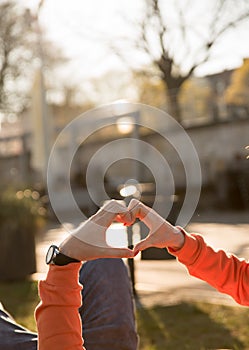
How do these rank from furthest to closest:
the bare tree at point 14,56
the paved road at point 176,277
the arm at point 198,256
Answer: the bare tree at point 14,56
the paved road at point 176,277
the arm at point 198,256

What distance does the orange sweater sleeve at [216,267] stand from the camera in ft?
5.68

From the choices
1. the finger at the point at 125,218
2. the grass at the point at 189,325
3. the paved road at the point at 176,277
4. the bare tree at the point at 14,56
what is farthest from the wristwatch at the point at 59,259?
the bare tree at the point at 14,56

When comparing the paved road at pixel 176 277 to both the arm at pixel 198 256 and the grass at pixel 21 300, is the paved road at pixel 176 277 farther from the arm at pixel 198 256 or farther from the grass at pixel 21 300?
the arm at pixel 198 256

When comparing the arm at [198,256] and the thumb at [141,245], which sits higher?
the thumb at [141,245]

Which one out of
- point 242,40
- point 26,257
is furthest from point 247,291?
point 26,257

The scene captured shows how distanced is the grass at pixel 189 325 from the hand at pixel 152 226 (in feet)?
9.55

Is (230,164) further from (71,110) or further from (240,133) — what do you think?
(71,110)

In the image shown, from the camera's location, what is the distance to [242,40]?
5672mm

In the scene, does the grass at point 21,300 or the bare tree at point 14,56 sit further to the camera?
the bare tree at point 14,56

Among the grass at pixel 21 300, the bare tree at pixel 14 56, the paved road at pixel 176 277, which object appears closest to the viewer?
the grass at pixel 21 300

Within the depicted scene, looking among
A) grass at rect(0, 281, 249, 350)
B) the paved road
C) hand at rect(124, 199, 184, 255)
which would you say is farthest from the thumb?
grass at rect(0, 281, 249, 350)

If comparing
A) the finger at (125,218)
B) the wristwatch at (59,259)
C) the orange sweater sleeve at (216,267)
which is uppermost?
the finger at (125,218)

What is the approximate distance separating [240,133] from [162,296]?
12.2 metres

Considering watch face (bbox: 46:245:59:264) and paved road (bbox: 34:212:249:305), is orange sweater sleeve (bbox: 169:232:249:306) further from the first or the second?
paved road (bbox: 34:212:249:305)
